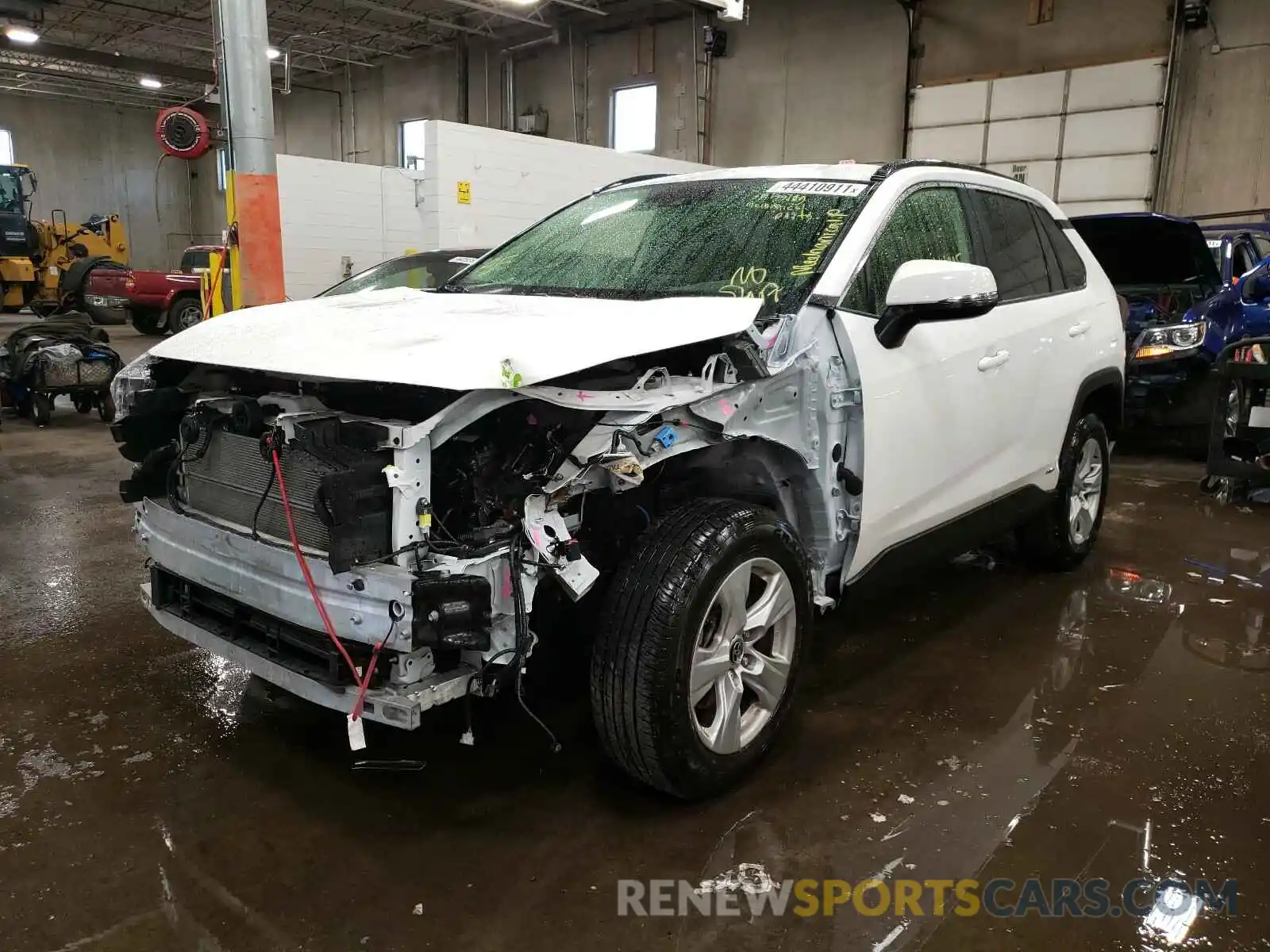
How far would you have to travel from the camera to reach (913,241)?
3172 mm

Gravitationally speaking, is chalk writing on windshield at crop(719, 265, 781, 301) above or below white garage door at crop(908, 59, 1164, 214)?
below

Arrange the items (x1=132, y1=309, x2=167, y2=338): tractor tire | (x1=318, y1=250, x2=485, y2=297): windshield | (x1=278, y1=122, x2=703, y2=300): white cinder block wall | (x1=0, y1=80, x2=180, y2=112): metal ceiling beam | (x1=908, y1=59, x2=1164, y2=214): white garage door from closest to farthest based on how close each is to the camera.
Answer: (x1=318, y1=250, x2=485, y2=297): windshield → (x1=278, y1=122, x2=703, y2=300): white cinder block wall → (x1=908, y1=59, x2=1164, y2=214): white garage door → (x1=132, y1=309, x2=167, y2=338): tractor tire → (x1=0, y1=80, x2=180, y2=112): metal ceiling beam

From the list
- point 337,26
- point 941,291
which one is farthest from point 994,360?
point 337,26

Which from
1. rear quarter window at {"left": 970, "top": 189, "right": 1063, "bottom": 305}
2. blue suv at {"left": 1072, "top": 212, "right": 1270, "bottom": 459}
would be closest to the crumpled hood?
rear quarter window at {"left": 970, "top": 189, "right": 1063, "bottom": 305}

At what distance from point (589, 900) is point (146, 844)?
3.69 feet

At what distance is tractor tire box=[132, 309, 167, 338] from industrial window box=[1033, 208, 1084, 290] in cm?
1711

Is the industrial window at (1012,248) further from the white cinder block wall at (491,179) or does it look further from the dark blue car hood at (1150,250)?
the white cinder block wall at (491,179)

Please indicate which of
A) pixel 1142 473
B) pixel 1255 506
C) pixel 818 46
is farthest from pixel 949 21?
pixel 1255 506

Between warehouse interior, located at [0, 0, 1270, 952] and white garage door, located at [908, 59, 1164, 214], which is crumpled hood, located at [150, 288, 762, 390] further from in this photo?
white garage door, located at [908, 59, 1164, 214]

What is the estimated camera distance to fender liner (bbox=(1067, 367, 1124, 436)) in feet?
13.4

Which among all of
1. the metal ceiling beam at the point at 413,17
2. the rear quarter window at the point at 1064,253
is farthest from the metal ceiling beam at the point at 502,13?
the rear quarter window at the point at 1064,253

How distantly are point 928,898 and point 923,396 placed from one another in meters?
1.49

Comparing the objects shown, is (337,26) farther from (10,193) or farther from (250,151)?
(250,151)

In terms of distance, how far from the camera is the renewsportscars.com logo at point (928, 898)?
2.12 meters
